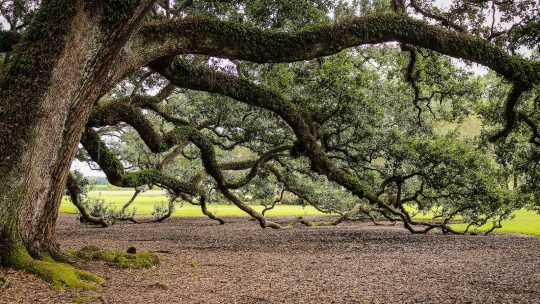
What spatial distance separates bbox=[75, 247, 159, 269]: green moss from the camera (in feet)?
Result: 28.4

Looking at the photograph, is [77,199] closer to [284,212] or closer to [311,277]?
[311,277]

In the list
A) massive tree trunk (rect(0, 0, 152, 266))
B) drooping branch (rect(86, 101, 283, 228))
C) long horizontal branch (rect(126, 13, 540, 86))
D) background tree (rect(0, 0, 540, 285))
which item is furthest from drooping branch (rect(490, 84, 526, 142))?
drooping branch (rect(86, 101, 283, 228))

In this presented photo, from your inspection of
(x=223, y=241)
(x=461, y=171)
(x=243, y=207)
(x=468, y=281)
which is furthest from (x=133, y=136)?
(x=468, y=281)

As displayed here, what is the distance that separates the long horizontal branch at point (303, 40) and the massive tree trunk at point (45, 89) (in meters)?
1.10

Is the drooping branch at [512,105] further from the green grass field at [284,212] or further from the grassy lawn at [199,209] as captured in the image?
the grassy lawn at [199,209]

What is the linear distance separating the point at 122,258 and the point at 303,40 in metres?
5.40

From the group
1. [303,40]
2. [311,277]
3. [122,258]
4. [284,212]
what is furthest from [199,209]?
[303,40]

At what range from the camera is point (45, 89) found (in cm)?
598

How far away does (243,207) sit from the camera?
707 inches

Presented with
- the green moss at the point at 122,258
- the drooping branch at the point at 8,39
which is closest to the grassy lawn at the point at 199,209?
the green moss at the point at 122,258

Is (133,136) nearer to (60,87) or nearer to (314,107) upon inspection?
(314,107)

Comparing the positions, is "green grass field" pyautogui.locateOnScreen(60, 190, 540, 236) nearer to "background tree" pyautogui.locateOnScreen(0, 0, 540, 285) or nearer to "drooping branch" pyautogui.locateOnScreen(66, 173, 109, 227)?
"drooping branch" pyautogui.locateOnScreen(66, 173, 109, 227)

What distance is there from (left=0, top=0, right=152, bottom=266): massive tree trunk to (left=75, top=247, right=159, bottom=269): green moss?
2.40 meters

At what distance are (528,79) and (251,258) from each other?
7.15 m
